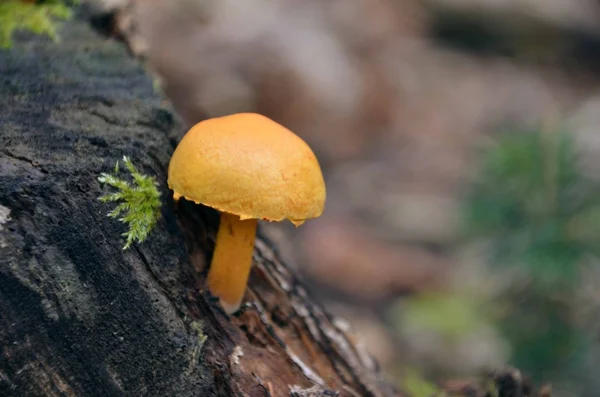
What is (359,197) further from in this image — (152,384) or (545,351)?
(152,384)

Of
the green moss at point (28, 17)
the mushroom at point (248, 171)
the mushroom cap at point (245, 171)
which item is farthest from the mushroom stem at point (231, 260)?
the green moss at point (28, 17)

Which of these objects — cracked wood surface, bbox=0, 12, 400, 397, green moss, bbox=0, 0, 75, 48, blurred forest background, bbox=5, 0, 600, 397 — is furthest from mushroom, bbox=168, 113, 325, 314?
green moss, bbox=0, 0, 75, 48

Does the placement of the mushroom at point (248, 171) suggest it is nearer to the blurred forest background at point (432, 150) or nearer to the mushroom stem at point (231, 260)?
the mushroom stem at point (231, 260)

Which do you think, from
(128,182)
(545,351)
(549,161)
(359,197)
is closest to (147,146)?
(128,182)

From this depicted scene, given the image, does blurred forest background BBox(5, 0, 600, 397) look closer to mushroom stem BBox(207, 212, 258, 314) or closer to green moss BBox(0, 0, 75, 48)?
green moss BBox(0, 0, 75, 48)

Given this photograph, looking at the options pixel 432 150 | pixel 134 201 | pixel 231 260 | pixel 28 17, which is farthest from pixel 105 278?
pixel 432 150
